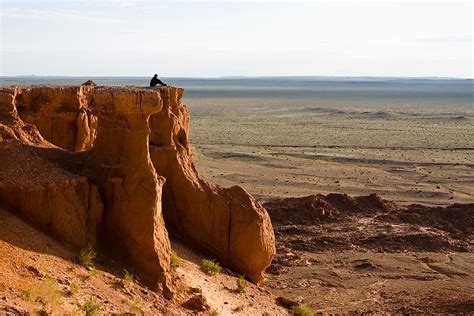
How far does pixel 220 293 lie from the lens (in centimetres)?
1650

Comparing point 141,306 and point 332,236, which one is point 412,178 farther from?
point 141,306

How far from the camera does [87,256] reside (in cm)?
1409

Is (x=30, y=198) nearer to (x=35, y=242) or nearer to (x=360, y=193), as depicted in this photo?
(x=35, y=242)

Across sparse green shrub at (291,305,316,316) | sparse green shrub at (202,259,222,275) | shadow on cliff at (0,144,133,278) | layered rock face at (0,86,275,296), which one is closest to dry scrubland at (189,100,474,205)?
layered rock face at (0,86,275,296)

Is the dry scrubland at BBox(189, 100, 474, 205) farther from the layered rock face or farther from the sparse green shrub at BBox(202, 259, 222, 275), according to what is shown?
the sparse green shrub at BBox(202, 259, 222, 275)

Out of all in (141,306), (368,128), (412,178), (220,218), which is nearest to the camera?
(141,306)

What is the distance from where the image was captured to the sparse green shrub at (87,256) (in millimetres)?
13961

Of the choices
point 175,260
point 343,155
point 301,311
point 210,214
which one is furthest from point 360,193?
point 175,260

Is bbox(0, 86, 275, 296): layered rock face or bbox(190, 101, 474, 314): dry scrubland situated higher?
bbox(0, 86, 275, 296): layered rock face

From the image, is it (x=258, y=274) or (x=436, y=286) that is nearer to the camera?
(x=258, y=274)

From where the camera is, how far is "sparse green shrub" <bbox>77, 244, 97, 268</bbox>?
1396 centimetres

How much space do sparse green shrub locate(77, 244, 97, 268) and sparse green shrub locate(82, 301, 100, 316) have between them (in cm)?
172

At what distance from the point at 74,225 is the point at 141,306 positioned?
7.66 ft

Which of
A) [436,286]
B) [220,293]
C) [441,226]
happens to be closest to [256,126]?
[441,226]
